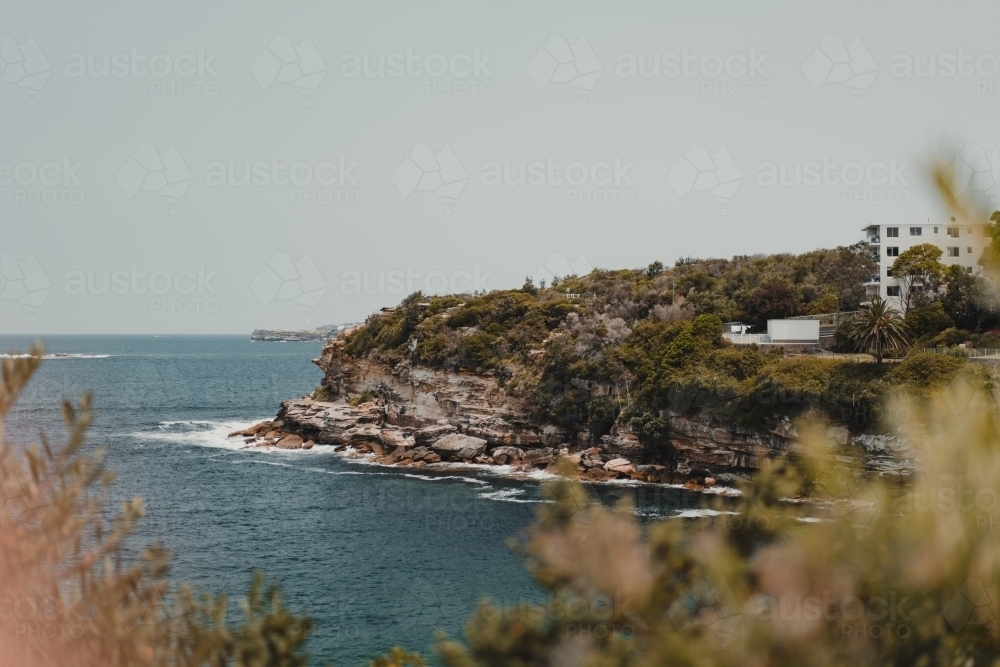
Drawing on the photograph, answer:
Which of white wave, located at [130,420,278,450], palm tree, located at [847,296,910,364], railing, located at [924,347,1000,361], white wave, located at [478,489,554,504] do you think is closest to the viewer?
railing, located at [924,347,1000,361]

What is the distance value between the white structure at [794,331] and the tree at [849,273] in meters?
9.58

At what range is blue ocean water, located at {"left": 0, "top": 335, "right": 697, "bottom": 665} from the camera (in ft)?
80.3

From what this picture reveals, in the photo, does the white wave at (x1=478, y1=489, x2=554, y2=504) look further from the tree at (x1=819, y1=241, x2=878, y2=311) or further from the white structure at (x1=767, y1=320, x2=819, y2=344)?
the tree at (x1=819, y1=241, x2=878, y2=311)

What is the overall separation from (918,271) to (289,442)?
42678mm

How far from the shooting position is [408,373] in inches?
2179

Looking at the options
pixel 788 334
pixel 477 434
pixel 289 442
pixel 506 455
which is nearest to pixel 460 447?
pixel 477 434

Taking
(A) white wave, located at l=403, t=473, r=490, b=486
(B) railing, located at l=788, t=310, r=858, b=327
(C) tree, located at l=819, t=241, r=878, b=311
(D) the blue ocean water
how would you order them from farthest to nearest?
(C) tree, located at l=819, t=241, r=878, b=311
(B) railing, located at l=788, t=310, r=858, b=327
(A) white wave, located at l=403, t=473, r=490, b=486
(D) the blue ocean water

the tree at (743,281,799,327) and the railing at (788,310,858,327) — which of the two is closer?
the railing at (788,310,858,327)

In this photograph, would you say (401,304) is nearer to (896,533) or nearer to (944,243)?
(944,243)

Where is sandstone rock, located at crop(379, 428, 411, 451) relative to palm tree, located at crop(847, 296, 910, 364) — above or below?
below

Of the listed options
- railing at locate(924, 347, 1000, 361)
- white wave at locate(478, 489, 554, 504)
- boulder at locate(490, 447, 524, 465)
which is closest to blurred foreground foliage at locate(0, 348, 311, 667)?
white wave at locate(478, 489, 554, 504)

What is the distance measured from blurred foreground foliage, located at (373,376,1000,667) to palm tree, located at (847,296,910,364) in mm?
36530

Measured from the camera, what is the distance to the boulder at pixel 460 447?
1886 inches

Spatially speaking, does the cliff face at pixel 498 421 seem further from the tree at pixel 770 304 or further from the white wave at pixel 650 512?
the tree at pixel 770 304
